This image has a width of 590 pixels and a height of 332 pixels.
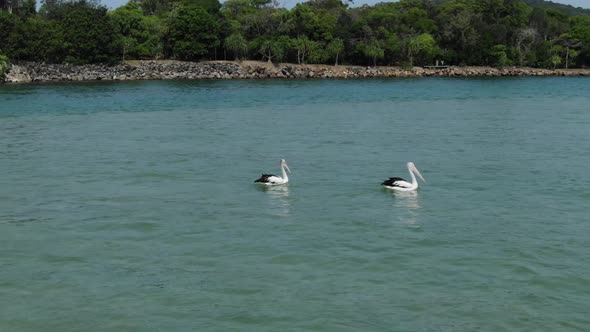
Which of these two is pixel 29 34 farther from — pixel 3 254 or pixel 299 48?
pixel 3 254

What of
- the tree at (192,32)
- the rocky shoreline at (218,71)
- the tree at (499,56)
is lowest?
the rocky shoreline at (218,71)

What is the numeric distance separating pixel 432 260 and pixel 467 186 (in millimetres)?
7531

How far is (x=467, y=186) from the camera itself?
21.5 metres

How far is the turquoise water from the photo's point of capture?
1200cm

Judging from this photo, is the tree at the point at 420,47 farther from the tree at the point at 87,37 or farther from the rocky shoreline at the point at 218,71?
the tree at the point at 87,37

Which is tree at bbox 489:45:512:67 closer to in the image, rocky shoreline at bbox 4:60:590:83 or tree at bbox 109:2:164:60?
rocky shoreline at bbox 4:60:590:83

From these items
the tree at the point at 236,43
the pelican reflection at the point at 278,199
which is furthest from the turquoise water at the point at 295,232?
the tree at the point at 236,43

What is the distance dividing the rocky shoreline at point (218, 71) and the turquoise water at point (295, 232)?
5593 centimetres

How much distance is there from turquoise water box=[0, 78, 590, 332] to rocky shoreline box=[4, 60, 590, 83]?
55.9 m

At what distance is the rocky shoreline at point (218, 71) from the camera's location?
293 ft

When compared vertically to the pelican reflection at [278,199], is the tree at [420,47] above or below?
above

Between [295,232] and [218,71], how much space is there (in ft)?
277

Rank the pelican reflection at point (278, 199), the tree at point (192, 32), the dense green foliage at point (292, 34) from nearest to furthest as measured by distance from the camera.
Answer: the pelican reflection at point (278, 199) < the dense green foliage at point (292, 34) < the tree at point (192, 32)

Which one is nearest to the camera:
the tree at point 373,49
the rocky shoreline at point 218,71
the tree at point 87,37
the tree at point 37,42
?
the rocky shoreline at point 218,71
